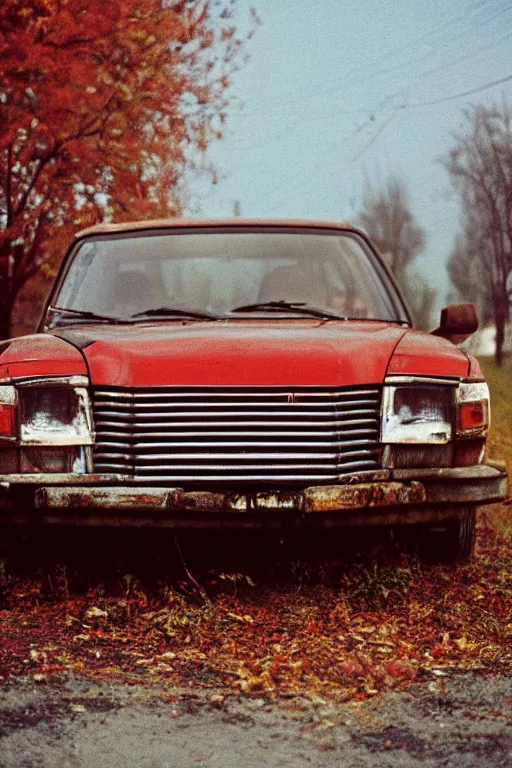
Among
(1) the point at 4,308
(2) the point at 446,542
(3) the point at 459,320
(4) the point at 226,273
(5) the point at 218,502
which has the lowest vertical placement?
(2) the point at 446,542

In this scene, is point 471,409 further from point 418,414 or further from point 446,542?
point 446,542

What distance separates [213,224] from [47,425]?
1960mm

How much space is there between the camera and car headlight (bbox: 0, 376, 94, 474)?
4.54 m

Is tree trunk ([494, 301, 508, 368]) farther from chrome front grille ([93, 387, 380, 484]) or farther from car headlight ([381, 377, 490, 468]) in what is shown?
chrome front grille ([93, 387, 380, 484])

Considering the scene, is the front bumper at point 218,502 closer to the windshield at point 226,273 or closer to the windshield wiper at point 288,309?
the windshield wiper at point 288,309

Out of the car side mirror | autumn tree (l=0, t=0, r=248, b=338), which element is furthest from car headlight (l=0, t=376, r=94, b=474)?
autumn tree (l=0, t=0, r=248, b=338)

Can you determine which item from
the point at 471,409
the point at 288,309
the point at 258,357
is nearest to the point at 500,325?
the point at 288,309

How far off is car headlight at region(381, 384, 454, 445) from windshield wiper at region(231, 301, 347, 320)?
99 centimetres

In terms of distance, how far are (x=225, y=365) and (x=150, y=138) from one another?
1249 cm

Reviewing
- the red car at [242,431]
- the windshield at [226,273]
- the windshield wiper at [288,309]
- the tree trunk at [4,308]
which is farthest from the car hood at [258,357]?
the tree trunk at [4,308]

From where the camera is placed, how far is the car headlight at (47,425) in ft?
14.9

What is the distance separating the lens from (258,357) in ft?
14.9

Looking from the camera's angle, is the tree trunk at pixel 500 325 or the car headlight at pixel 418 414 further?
the tree trunk at pixel 500 325

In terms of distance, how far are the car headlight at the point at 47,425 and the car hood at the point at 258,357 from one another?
0.14 meters
